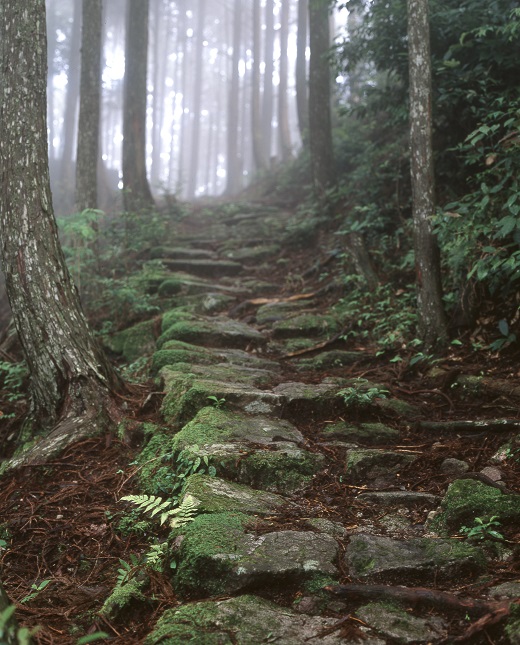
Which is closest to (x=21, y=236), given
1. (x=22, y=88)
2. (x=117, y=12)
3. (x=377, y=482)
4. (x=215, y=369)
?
(x=22, y=88)

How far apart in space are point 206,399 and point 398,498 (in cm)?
186

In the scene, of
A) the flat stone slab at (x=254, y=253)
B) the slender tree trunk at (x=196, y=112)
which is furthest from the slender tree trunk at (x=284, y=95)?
the flat stone slab at (x=254, y=253)

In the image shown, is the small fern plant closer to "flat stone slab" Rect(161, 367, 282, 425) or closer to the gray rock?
"flat stone slab" Rect(161, 367, 282, 425)

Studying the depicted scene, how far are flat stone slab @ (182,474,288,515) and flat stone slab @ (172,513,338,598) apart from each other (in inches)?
10.2

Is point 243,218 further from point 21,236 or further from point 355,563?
point 355,563

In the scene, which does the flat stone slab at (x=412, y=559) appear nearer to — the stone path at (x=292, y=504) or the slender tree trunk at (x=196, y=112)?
the stone path at (x=292, y=504)

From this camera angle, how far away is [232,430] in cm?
422

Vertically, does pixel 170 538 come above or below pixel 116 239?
below

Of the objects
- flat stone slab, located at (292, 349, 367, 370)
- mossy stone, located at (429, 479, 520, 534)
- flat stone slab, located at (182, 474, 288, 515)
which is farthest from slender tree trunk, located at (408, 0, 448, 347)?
flat stone slab, located at (182, 474, 288, 515)

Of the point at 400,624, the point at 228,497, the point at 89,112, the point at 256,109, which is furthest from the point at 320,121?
the point at 256,109

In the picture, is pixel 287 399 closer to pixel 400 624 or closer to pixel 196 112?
pixel 400 624

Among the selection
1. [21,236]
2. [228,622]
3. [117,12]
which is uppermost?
[117,12]

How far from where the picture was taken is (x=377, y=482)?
383 cm

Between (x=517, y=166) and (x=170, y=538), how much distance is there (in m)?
5.04
